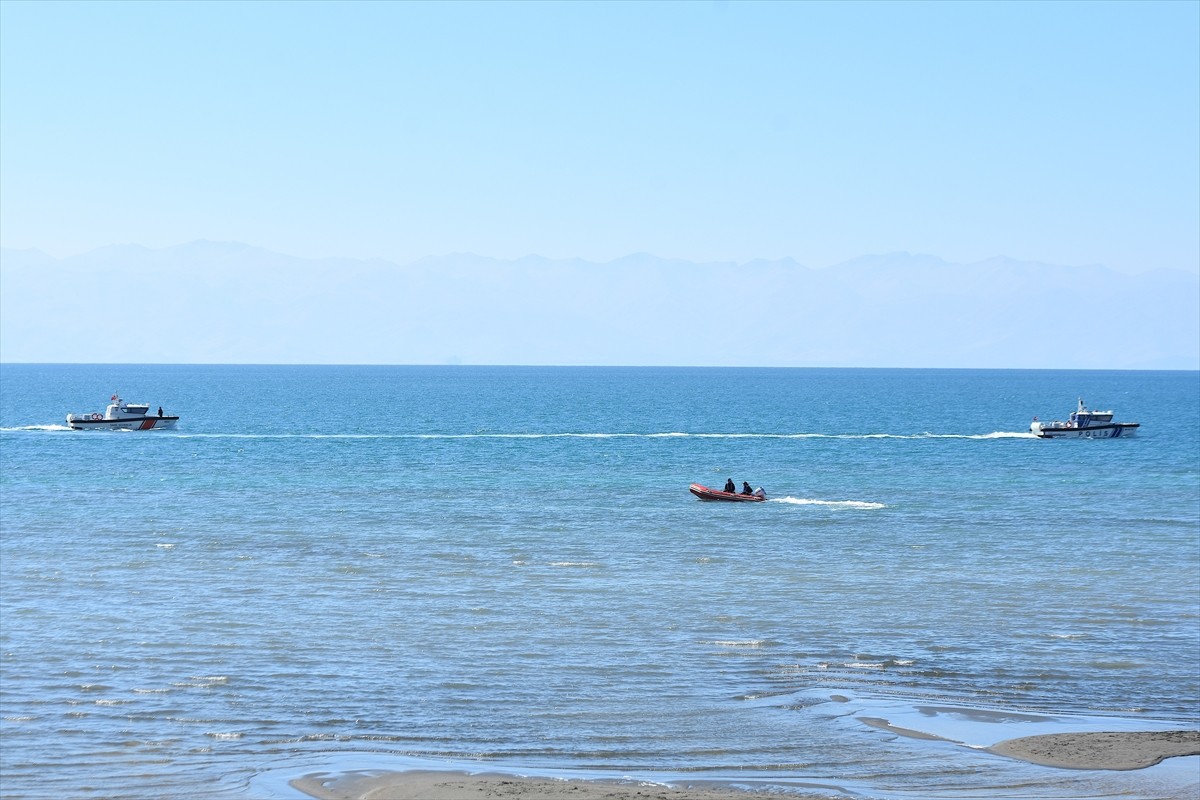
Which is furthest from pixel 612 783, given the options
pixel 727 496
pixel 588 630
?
pixel 727 496

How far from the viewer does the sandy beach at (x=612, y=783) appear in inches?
790

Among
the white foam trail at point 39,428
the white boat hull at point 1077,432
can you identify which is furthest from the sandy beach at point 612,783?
the white foam trail at point 39,428

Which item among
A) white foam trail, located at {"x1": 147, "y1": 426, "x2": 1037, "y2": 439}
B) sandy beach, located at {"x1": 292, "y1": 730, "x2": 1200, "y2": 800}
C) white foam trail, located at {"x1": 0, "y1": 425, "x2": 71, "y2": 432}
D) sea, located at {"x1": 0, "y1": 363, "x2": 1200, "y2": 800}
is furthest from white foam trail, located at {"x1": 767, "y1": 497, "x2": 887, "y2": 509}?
white foam trail, located at {"x1": 0, "y1": 425, "x2": 71, "y2": 432}

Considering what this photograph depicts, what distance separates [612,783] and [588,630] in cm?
1278

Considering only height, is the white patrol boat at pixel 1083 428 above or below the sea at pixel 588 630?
above

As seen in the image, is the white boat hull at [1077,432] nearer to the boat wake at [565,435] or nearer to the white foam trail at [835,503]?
the boat wake at [565,435]

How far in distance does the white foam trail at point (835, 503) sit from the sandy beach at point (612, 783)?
40622mm

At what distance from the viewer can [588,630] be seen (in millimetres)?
33781

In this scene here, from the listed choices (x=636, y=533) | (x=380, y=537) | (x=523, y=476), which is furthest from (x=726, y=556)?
(x=523, y=476)

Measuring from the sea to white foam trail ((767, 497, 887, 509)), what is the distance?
26.7 inches

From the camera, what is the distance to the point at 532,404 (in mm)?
191875

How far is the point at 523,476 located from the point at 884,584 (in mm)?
39808

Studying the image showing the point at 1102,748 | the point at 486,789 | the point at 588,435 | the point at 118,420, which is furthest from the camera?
the point at 118,420

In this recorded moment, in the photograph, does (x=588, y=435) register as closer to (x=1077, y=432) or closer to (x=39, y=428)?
(x=1077, y=432)
